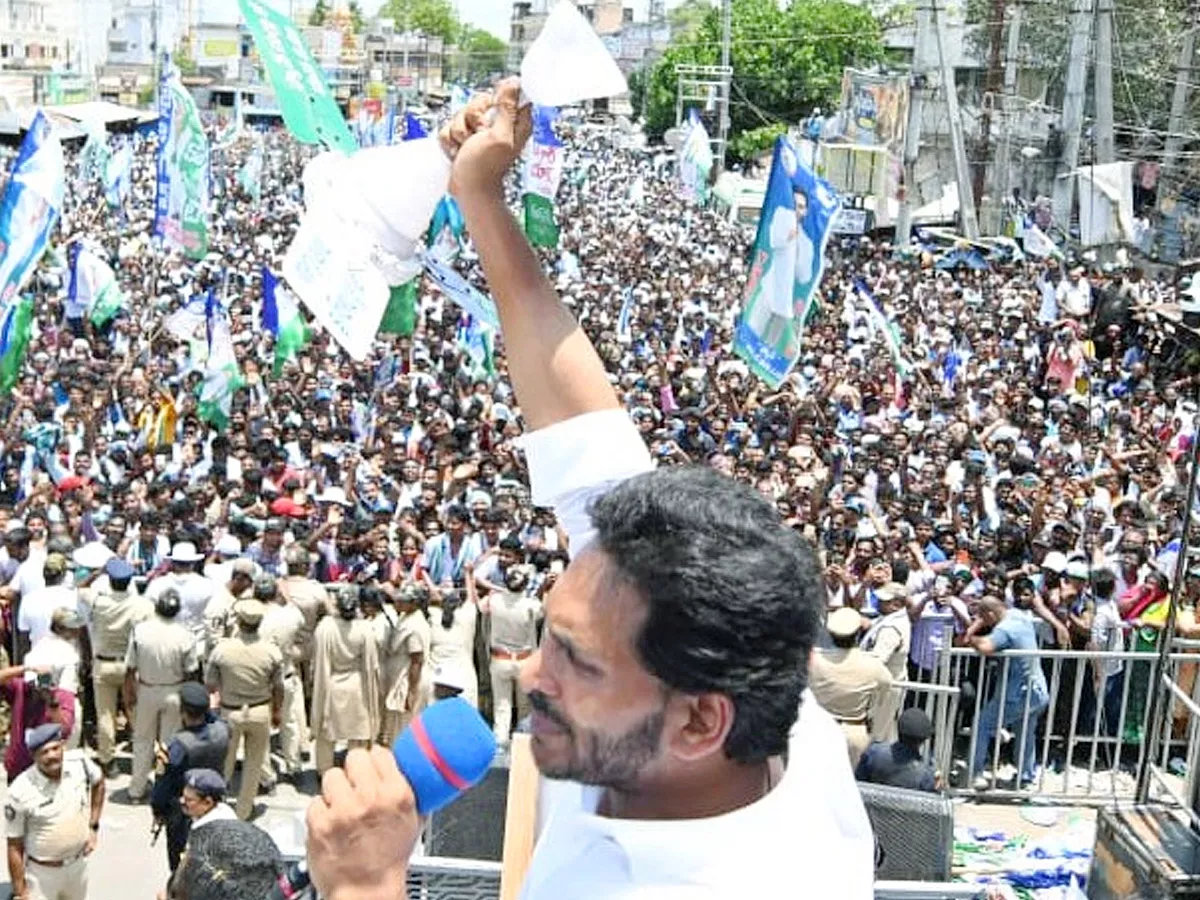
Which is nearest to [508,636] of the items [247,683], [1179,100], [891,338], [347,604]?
[347,604]

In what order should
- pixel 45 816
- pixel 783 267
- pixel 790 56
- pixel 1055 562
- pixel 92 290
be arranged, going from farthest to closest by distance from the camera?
pixel 790 56 → pixel 92 290 → pixel 783 267 → pixel 1055 562 → pixel 45 816

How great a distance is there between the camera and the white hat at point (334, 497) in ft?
32.2

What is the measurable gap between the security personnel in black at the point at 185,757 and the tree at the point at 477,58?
11542cm

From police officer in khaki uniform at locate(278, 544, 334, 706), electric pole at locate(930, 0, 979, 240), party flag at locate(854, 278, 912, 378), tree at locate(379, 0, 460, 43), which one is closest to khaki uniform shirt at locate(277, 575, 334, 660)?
police officer in khaki uniform at locate(278, 544, 334, 706)

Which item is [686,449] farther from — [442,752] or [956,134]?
[956,134]

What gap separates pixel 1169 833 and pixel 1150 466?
27.1ft

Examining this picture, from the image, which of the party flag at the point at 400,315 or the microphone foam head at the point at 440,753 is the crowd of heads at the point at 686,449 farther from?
the party flag at the point at 400,315

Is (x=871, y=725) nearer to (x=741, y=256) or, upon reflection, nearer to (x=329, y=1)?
Result: (x=741, y=256)

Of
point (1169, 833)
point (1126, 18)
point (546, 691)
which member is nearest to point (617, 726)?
point (546, 691)

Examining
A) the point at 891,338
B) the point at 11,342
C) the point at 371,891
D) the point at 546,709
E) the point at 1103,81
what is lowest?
the point at 891,338

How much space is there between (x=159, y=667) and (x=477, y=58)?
423 ft

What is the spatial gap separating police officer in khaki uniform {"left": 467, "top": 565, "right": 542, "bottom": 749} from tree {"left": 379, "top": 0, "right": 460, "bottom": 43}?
129105mm

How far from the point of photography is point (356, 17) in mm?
143625

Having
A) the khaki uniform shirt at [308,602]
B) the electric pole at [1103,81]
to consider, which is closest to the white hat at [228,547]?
the khaki uniform shirt at [308,602]
